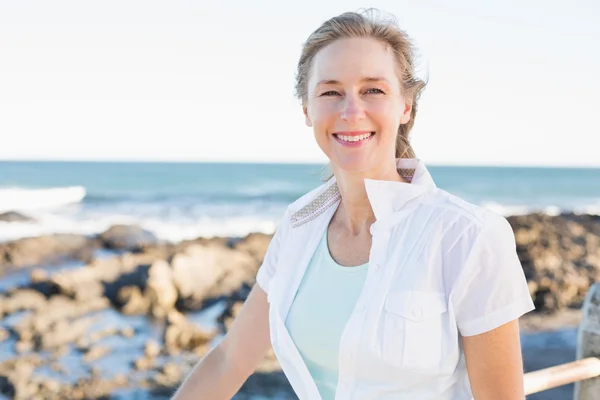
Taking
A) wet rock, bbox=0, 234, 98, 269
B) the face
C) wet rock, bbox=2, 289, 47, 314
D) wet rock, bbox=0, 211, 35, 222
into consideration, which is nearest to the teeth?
the face

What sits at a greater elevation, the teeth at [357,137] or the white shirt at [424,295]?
the teeth at [357,137]

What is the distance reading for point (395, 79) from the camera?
1.73 meters

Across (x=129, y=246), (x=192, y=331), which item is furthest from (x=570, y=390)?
(x=129, y=246)

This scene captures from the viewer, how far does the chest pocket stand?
4.82ft

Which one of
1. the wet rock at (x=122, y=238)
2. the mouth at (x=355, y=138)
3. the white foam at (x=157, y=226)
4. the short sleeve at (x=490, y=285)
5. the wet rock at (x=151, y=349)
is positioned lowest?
the white foam at (x=157, y=226)

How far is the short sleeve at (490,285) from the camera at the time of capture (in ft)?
4.59

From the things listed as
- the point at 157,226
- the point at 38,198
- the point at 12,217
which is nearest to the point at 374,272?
the point at 157,226

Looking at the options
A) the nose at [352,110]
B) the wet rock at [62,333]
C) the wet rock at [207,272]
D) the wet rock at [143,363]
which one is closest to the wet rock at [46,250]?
the wet rock at [207,272]

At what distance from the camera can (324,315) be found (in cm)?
171

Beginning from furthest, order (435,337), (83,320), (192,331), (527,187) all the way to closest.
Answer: (527,187) → (83,320) → (192,331) → (435,337)

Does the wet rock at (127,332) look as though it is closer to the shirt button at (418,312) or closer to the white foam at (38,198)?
the shirt button at (418,312)

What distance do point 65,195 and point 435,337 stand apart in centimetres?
3176

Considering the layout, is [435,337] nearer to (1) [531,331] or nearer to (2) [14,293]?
(1) [531,331]

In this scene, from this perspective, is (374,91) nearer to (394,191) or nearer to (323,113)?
(323,113)
